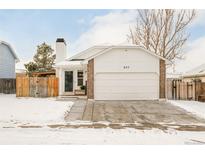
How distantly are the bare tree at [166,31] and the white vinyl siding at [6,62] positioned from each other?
15.1 meters

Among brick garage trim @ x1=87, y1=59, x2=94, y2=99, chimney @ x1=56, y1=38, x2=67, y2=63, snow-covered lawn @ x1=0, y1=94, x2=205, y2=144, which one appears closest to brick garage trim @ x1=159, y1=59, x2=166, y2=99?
brick garage trim @ x1=87, y1=59, x2=94, y2=99

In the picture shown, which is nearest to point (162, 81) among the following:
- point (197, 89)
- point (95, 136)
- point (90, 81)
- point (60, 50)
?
point (197, 89)

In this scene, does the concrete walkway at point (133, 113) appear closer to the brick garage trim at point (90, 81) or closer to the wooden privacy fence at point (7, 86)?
the brick garage trim at point (90, 81)

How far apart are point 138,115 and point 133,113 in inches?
23.1

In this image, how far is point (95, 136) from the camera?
1098 cm

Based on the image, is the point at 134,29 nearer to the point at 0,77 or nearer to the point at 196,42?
the point at 196,42

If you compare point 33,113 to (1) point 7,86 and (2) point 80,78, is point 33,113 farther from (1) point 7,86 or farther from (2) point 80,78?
(1) point 7,86

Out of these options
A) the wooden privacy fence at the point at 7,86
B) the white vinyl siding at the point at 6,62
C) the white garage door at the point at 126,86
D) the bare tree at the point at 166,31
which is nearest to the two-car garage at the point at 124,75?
the white garage door at the point at 126,86

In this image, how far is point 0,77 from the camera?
32.5 metres

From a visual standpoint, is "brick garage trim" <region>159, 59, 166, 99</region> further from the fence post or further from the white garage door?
the fence post
